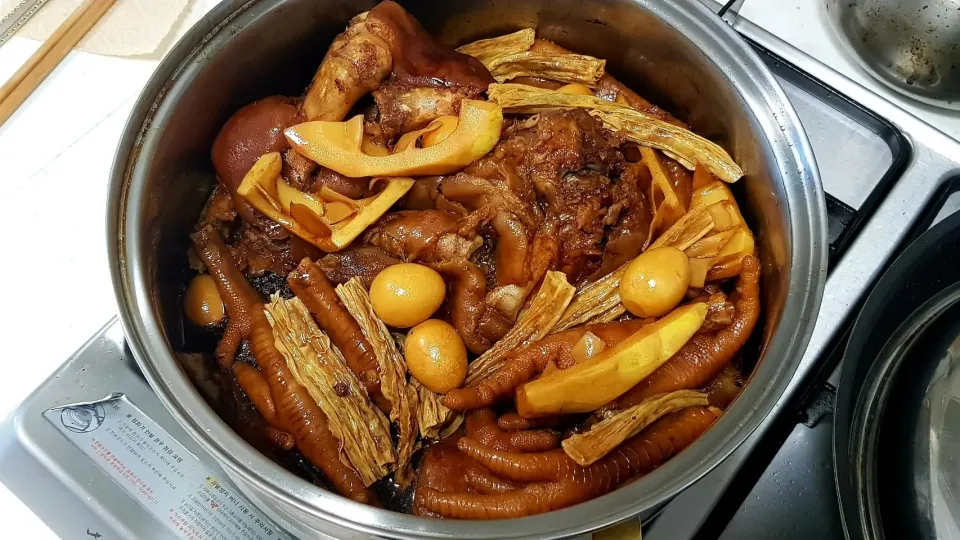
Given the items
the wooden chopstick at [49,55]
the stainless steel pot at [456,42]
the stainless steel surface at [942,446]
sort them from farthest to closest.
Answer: the wooden chopstick at [49,55], the stainless steel surface at [942,446], the stainless steel pot at [456,42]

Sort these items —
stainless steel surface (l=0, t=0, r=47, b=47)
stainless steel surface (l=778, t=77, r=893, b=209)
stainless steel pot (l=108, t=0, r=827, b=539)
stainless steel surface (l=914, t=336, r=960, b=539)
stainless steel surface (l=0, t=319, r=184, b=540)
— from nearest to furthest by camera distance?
stainless steel pot (l=108, t=0, r=827, b=539)
stainless steel surface (l=914, t=336, r=960, b=539)
stainless steel surface (l=0, t=319, r=184, b=540)
stainless steel surface (l=778, t=77, r=893, b=209)
stainless steel surface (l=0, t=0, r=47, b=47)

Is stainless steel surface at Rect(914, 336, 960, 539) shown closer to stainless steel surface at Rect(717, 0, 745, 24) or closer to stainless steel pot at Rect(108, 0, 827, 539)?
stainless steel pot at Rect(108, 0, 827, 539)

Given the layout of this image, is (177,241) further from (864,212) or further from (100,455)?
(864,212)

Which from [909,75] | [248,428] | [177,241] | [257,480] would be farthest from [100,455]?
[909,75]

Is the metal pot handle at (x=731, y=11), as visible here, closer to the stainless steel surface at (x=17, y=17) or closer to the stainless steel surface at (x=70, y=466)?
the stainless steel surface at (x=70, y=466)

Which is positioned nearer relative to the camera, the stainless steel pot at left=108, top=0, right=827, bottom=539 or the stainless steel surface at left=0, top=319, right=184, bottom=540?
the stainless steel pot at left=108, top=0, right=827, bottom=539

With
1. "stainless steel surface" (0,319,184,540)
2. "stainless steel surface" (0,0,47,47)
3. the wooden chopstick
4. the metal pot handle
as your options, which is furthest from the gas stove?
Result: "stainless steel surface" (0,0,47,47)

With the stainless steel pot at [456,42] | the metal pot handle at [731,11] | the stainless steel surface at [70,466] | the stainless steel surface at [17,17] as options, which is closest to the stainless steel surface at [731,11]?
the metal pot handle at [731,11]
